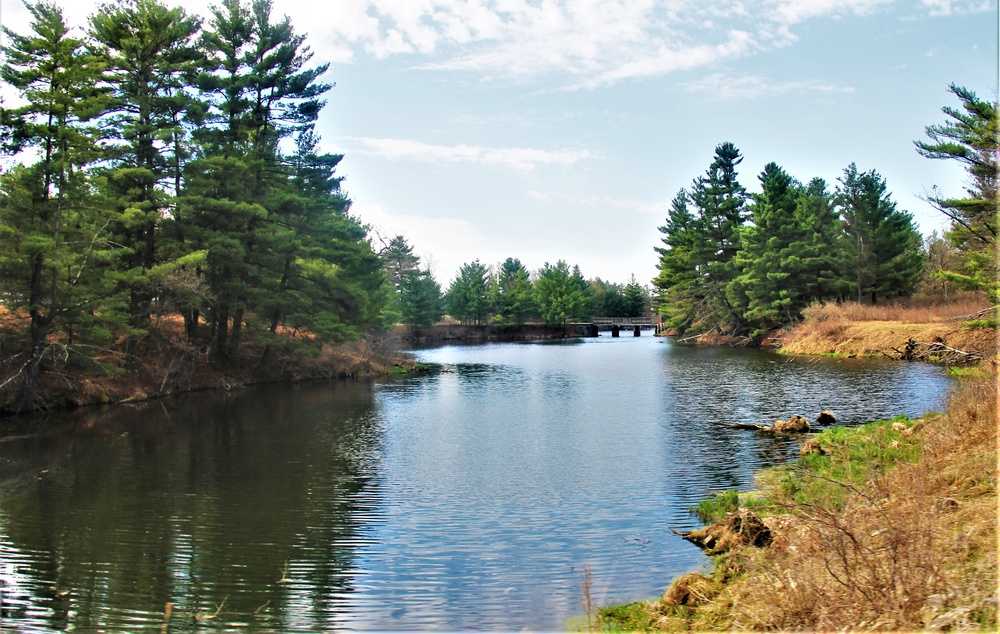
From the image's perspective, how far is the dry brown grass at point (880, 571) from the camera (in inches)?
191

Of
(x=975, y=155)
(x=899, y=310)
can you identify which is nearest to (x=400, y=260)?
(x=899, y=310)

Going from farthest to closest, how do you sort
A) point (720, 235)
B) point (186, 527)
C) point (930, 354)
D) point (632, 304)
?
point (632, 304)
point (720, 235)
point (930, 354)
point (186, 527)

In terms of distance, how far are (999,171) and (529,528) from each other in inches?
823

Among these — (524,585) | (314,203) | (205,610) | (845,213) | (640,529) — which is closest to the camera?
(205,610)

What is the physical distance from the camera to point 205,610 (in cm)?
785

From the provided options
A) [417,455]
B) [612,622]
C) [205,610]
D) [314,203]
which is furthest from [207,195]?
[612,622]

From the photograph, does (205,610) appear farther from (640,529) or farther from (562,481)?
(562,481)

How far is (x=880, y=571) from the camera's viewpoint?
5.30 m

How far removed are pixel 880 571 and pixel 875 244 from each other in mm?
55167

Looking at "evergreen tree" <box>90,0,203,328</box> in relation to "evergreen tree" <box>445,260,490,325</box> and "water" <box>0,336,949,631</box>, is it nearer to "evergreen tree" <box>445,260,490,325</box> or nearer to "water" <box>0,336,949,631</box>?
"water" <box>0,336,949,631</box>

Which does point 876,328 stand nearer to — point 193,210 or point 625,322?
point 193,210

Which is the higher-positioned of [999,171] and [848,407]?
[999,171]

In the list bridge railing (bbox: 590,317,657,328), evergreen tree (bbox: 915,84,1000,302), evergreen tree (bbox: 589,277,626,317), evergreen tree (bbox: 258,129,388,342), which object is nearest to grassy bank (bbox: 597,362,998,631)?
evergreen tree (bbox: 915,84,1000,302)

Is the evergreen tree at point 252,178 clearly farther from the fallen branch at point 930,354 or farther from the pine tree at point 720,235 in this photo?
the pine tree at point 720,235
